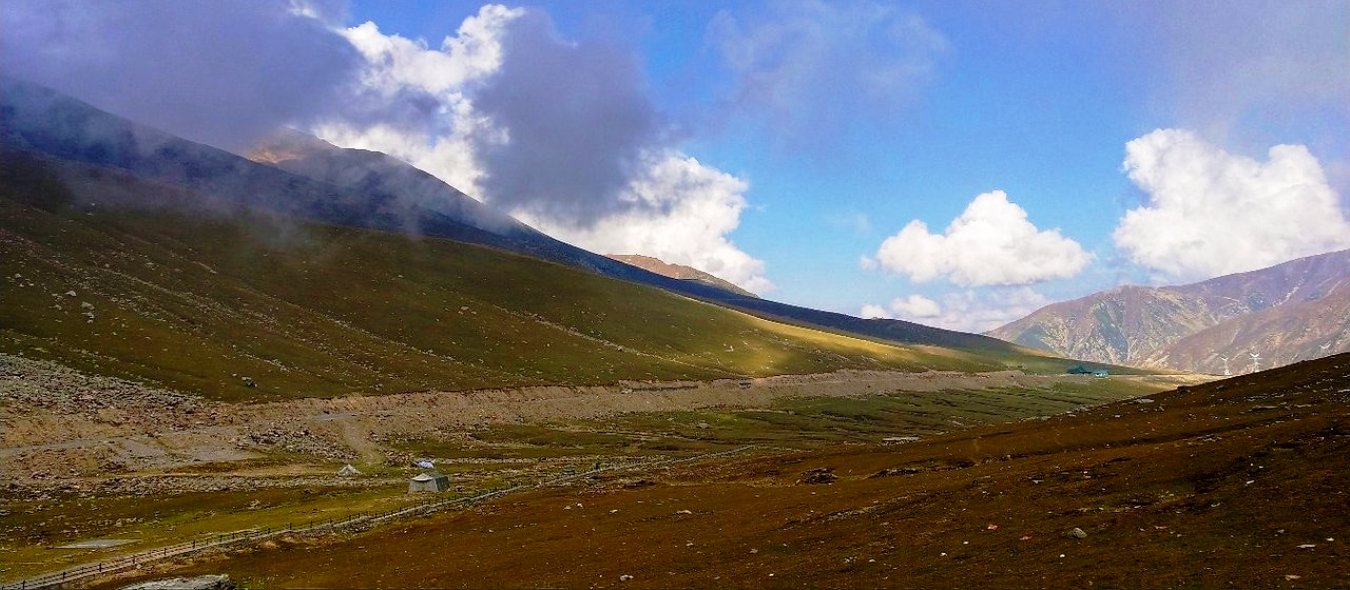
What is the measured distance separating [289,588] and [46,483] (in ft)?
290

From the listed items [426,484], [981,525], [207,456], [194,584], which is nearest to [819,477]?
[981,525]

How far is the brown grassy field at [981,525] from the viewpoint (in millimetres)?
32156

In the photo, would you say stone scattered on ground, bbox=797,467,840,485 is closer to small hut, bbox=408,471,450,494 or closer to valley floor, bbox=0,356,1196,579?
valley floor, bbox=0,356,1196,579

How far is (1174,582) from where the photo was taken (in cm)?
2825

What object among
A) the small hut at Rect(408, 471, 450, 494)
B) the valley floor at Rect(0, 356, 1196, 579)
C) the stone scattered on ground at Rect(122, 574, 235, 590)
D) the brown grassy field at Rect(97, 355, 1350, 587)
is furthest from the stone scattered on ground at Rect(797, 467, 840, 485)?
the stone scattered on ground at Rect(122, 574, 235, 590)

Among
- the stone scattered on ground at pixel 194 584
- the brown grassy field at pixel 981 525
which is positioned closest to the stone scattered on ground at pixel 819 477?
the brown grassy field at pixel 981 525

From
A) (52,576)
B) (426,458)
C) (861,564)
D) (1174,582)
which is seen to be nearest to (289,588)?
(52,576)

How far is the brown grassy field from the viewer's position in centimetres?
3216

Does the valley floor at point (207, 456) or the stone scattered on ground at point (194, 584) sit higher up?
the stone scattered on ground at point (194, 584)

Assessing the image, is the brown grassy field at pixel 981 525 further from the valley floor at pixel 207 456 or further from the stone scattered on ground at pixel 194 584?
the valley floor at pixel 207 456

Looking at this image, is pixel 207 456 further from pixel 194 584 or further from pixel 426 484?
pixel 194 584

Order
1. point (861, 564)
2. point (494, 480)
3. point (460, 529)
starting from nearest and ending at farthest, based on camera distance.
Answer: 1. point (861, 564)
2. point (460, 529)
3. point (494, 480)

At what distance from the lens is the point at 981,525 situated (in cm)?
4275

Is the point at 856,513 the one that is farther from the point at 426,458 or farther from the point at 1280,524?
the point at 426,458
